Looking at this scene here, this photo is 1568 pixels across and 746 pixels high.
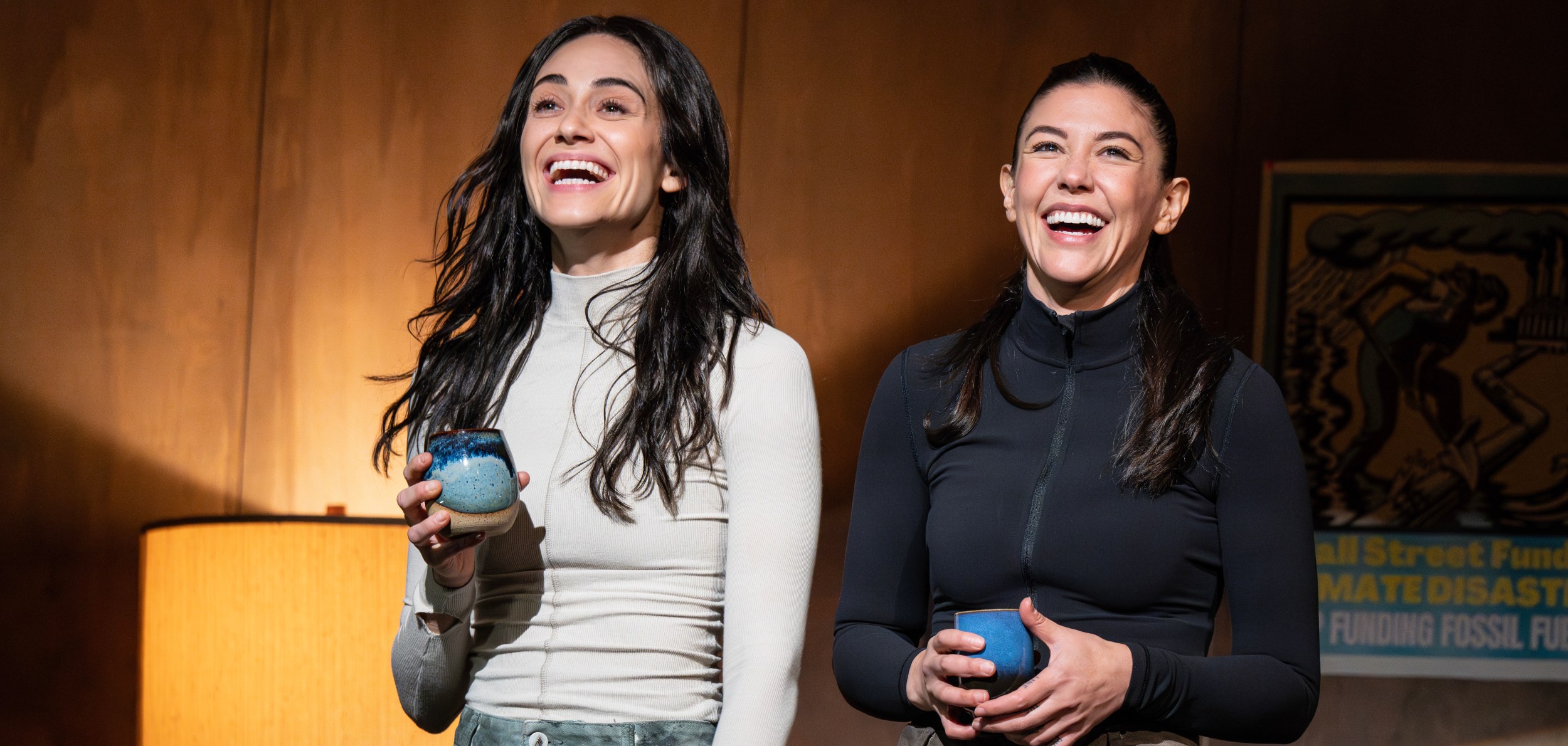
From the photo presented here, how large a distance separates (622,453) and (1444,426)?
83.2 inches

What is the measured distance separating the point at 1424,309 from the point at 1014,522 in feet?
6.25

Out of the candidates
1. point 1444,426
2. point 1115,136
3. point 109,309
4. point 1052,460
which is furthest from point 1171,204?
point 109,309

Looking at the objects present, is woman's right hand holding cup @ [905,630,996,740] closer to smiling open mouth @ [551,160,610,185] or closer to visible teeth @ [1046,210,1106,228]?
visible teeth @ [1046,210,1106,228]

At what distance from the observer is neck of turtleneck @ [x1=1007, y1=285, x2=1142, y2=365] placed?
1.35m

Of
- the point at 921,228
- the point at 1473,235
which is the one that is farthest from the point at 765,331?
the point at 1473,235

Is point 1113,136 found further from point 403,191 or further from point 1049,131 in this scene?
point 403,191

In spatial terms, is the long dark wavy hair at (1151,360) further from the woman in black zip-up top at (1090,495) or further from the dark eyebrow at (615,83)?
the dark eyebrow at (615,83)

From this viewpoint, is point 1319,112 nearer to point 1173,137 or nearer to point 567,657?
point 1173,137

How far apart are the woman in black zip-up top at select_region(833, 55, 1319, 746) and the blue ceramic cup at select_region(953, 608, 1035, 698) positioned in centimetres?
1

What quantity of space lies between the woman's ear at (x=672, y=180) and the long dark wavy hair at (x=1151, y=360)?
354 millimetres

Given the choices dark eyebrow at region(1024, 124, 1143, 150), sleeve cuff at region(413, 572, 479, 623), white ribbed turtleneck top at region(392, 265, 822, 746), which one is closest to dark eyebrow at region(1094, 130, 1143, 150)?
dark eyebrow at region(1024, 124, 1143, 150)

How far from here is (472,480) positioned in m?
1.22

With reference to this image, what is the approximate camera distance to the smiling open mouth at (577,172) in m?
1.42

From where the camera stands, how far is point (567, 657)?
1299mm
